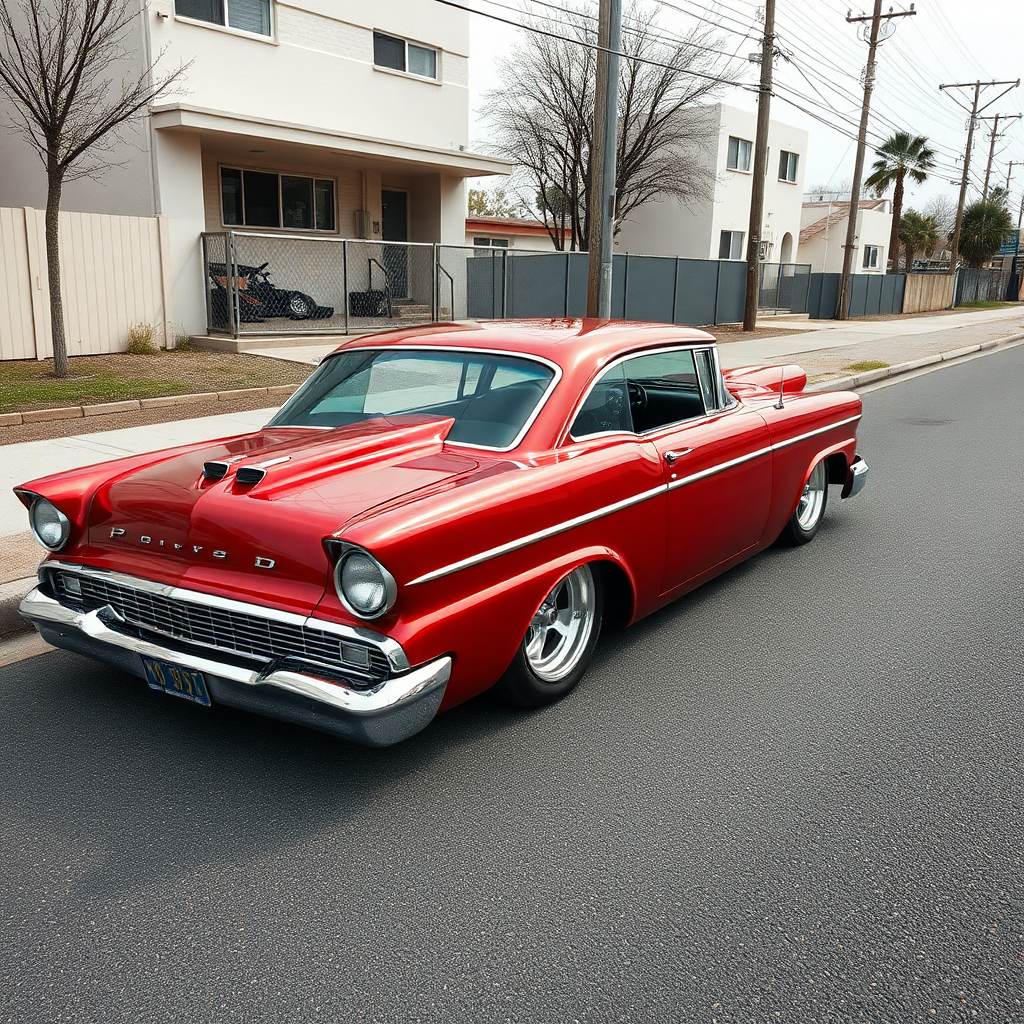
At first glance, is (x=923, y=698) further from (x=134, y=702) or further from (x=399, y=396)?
(x=134, y=702)

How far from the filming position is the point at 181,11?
623 inches

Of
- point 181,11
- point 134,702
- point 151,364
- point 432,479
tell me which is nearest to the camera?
point 432,479

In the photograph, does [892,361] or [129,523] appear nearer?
[129,523]

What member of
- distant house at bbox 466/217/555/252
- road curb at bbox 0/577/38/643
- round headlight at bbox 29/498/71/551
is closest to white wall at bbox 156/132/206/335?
road curb at bbox 0/577/38/643

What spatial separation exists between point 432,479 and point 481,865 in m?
1.34

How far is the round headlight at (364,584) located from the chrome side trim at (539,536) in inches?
3.4

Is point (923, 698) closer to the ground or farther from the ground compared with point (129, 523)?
closer to the ground

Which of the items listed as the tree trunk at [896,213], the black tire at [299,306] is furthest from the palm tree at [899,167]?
the black tire at [299,306]

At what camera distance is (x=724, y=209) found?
35469 mm

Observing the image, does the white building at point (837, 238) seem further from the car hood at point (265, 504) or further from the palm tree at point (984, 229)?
the car hood at point (265, 504)

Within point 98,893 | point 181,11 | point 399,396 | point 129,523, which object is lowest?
point 98,893

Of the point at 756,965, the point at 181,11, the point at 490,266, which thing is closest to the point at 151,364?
the point at 181,11

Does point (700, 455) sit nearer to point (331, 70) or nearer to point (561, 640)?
point (561, 640)

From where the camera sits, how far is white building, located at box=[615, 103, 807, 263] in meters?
34.9
